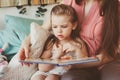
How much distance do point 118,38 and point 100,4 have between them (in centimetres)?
20

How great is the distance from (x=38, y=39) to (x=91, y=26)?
0.89 ft

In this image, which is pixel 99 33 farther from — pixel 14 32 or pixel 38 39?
pixel 14 32

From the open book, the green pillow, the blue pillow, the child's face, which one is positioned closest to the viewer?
the open book

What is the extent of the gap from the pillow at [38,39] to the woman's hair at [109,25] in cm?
28

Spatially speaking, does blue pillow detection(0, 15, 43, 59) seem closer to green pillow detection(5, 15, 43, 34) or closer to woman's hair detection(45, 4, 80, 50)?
green pillow detection(5, 15, 43, 34)

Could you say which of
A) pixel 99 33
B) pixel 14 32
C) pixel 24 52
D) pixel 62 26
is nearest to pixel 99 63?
pixel 99 33

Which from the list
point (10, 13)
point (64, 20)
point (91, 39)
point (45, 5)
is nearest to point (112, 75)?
point (91, 39)

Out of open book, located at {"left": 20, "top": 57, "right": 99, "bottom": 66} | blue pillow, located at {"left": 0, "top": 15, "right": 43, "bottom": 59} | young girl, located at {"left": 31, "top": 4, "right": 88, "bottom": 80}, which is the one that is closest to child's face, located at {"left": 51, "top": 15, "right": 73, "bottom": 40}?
young girl, located at {"left": 31, "top": 4, "right": 88, "bottom": 80}

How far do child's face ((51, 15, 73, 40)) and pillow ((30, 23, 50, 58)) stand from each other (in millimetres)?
78

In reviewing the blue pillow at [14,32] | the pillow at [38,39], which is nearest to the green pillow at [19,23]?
the blue pillow at [14,32]

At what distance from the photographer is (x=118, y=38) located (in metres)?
1.25

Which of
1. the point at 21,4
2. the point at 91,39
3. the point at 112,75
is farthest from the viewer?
the point at 21,4

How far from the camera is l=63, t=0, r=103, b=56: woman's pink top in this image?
1203mm

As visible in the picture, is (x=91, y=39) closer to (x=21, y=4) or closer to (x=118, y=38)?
(x=118, y=38)
